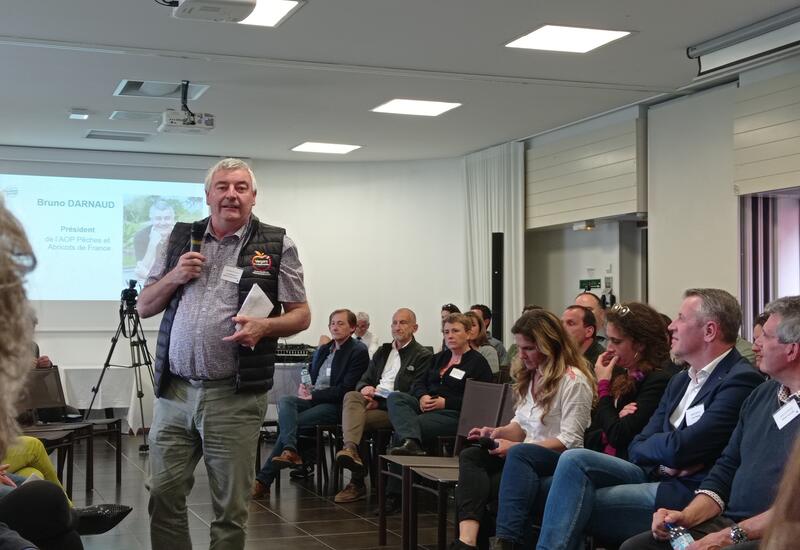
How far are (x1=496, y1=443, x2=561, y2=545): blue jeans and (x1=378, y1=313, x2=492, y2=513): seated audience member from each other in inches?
81.1

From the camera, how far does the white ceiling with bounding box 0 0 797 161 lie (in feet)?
18.8

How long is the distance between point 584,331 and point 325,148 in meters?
5.82

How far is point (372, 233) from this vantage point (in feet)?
38.4

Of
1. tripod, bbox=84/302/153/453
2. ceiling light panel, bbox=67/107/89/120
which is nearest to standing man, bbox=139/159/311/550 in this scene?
ceiling light panel, bbox=67/107/89/120

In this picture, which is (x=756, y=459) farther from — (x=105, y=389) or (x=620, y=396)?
(x=105, y=389)

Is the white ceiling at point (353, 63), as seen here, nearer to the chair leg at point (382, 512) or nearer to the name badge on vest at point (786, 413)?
the chair leg at point (382, 512)

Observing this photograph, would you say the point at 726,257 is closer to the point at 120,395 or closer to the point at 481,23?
the point at 481,23

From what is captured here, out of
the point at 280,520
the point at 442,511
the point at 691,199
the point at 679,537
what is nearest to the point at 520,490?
the point at 442,511

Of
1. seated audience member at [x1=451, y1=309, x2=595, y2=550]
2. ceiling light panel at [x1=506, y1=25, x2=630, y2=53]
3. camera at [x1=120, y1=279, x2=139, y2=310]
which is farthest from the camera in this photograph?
camera at [x1=120, y1=279, x2=139, y2=310]

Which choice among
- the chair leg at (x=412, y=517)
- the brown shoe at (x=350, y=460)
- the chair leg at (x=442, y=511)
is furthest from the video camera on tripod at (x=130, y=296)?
the chair leg at (x=442, y=511)

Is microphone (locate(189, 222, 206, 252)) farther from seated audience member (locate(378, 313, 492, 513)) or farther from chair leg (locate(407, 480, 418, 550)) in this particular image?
seated audience member (locate(378, 313, 492, 513))

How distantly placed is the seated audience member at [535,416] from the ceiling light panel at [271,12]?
2.37 m

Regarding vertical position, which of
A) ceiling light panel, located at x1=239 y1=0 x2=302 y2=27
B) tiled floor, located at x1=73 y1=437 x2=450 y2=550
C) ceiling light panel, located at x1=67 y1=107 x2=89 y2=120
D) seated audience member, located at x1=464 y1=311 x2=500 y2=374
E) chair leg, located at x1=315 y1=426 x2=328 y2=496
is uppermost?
ceiling light panel, located at x1=239 y1=0 x2=302 y2=27

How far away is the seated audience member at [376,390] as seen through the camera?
6520 mm
